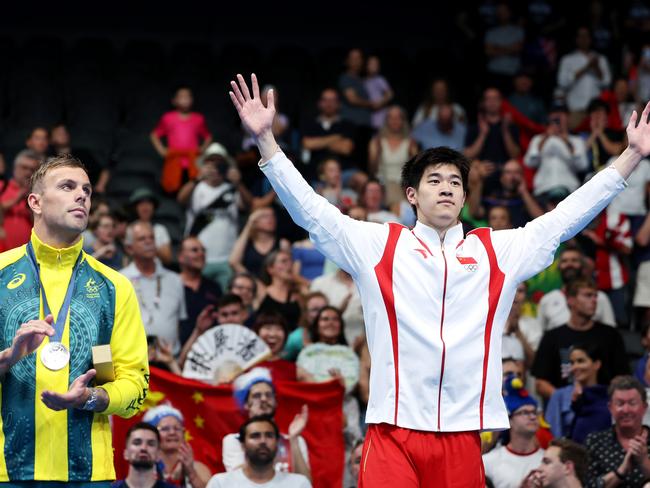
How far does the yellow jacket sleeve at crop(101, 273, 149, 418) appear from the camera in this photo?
5465 millimetres

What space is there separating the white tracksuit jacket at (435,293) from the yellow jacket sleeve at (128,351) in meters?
0.80

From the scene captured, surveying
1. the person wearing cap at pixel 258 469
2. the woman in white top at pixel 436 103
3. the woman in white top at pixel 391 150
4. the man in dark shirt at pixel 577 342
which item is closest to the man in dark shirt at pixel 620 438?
the man in dark shirt at pixel 577 342

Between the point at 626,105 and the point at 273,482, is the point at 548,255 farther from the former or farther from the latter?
the point at 626,105

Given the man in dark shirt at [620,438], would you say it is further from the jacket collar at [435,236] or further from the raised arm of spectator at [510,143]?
the raised arm of spectator at [510,143]

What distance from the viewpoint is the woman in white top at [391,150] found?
14.3 m

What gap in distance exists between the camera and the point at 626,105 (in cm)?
1516

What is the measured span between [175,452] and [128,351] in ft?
11.9

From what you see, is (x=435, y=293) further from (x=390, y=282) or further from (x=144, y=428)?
(x=144, y=428)

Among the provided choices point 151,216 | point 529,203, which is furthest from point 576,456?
point 151,216

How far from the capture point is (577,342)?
10.4 meters

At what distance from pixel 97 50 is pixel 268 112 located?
457 inches

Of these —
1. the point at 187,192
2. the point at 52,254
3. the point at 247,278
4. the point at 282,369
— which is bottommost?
the point at 282,369

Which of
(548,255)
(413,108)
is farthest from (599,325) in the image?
(413,108)

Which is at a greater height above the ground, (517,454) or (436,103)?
(436,103)
